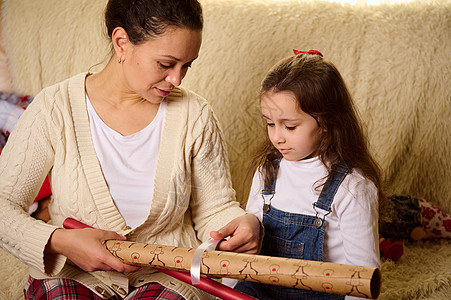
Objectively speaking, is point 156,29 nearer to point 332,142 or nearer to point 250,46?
point 332,142

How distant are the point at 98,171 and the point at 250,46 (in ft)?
2.57

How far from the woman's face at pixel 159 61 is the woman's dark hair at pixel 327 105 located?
24cm

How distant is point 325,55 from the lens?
5.66ft

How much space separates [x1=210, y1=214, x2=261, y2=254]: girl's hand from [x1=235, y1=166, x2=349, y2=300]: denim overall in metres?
0.13

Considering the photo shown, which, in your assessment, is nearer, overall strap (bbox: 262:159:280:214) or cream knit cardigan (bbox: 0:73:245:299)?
cream knit cardigan (bbox: 0:73:245:299)

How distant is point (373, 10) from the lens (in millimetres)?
1762

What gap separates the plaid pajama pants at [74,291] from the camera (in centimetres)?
110

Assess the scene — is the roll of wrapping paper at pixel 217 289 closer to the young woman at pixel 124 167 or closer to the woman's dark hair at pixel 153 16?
the young woman at pixel 124 167

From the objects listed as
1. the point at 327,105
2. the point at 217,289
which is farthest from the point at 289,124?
the point at 217,289

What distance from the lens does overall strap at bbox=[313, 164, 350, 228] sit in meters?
1.20

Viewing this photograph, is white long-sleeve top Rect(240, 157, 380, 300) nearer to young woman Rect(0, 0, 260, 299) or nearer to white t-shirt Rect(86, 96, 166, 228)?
young woman Rect(0, 0, 260, 299)

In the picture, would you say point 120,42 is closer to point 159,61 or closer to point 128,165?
point 159,61

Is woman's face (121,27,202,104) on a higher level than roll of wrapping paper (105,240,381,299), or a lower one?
higher

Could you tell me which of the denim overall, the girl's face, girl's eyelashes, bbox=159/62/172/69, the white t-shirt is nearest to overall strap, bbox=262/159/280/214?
the denim overall
